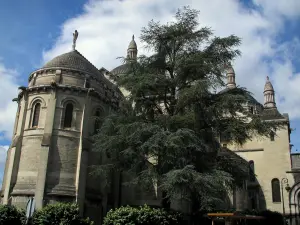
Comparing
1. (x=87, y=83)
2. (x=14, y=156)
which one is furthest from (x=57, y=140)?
(x=87, y=83)

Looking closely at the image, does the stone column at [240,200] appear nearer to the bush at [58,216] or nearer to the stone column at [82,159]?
the stone column at [82,159]

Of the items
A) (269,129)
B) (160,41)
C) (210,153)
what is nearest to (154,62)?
(160,41)

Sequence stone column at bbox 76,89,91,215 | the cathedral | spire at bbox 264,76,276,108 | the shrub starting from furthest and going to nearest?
spire at bbox 264,76,276,108
the shrub
stone column at bbox 76,89,91,215
the cathedral

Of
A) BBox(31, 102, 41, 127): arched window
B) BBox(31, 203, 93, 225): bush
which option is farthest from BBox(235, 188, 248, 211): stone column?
BBox(31, 102, 41, 127): arched window

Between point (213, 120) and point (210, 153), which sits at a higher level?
point (213, 120)

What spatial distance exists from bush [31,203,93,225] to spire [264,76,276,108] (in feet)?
110

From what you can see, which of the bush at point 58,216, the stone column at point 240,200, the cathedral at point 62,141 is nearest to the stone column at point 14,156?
the cathedral at point 62,141

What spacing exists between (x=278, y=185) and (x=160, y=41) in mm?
25093

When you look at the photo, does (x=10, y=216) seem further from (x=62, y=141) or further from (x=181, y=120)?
(x=181, y=120)

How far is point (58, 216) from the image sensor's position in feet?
61.6

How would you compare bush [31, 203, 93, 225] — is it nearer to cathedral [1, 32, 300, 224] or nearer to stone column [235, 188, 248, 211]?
cathedral [1, 32, 300, 224]

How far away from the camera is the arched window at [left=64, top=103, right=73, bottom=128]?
85.5 feet

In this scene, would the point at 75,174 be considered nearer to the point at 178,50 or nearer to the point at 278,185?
the point at 178,50

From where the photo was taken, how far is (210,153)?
19.5m
